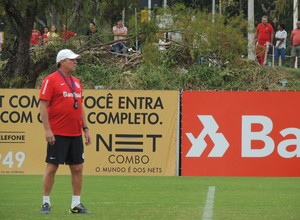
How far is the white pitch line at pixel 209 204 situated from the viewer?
444 inches

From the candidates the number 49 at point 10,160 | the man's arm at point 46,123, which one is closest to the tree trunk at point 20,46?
the number 49 at point 10,160

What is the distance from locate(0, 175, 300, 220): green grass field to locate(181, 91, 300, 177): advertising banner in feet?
2.77

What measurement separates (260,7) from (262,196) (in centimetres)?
4987

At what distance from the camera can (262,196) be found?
1446 centimetres

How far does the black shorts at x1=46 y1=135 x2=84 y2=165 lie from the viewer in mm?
11594

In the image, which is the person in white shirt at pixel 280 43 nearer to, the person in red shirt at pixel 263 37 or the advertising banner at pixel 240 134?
the person in red shirt at pixel 263 37

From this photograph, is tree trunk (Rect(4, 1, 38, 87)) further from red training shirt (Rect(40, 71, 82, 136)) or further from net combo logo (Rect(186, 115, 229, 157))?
red training shirt (Rect(40, 71, 82, 136))

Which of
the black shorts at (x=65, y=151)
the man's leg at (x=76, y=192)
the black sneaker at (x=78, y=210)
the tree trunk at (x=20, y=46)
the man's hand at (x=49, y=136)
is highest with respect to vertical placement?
the tree trunk at (x=20, y=46)

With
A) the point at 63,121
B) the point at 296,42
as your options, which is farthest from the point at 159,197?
the point at 296,42

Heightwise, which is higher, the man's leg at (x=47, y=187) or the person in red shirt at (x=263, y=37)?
the person in red shirt at (x=263, y=37)

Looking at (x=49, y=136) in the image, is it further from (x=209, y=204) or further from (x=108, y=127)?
(x=108, y=127)

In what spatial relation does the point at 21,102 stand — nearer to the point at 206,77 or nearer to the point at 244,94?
the point at 244,94

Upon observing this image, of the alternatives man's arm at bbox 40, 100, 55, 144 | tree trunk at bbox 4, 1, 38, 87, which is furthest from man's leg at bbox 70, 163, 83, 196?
tree trunk at bbox 4, 1, 38, 87

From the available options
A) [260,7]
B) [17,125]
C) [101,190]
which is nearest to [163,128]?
[17,125]
